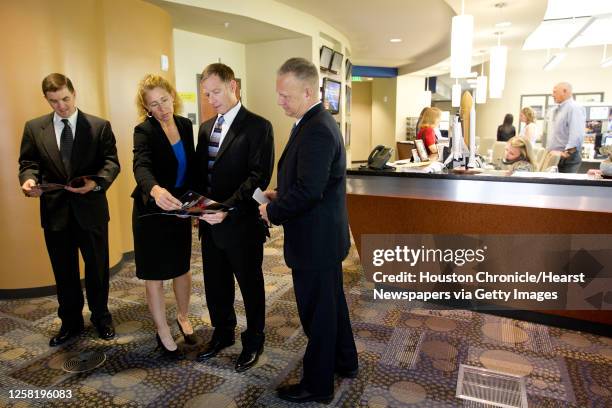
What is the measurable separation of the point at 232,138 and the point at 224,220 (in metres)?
0.42

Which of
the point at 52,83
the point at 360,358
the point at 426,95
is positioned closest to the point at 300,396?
the point at 360,358

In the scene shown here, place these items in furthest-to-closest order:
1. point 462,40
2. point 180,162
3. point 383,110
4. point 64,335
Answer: point 383,110
point 462,40
point 64,335
point 180,162

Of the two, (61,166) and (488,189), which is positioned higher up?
(61,166)

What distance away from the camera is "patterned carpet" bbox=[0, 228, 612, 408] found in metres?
2.17

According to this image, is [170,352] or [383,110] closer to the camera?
[170,352]

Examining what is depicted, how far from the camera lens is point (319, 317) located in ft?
6.52

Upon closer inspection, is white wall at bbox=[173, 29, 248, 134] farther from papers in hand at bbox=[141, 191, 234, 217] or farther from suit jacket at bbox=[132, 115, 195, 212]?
papers in hand at bbox=[141, 191, 234, 217]

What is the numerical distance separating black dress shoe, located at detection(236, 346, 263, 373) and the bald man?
177 inches

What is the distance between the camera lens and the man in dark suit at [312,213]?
5.89 ft

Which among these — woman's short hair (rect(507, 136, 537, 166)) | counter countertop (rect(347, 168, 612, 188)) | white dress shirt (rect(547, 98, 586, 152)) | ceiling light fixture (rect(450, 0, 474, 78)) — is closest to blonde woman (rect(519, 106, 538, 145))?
white dress shirt (rect(547, 98, 586, 152))

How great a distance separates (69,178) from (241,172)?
1.18 metres

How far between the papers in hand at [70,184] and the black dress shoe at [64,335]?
3.04 feet

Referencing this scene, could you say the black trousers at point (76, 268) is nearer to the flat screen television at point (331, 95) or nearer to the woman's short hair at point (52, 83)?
the woman's short hair at point (52, 83)

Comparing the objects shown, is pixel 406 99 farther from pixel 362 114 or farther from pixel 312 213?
pixel 312 213
